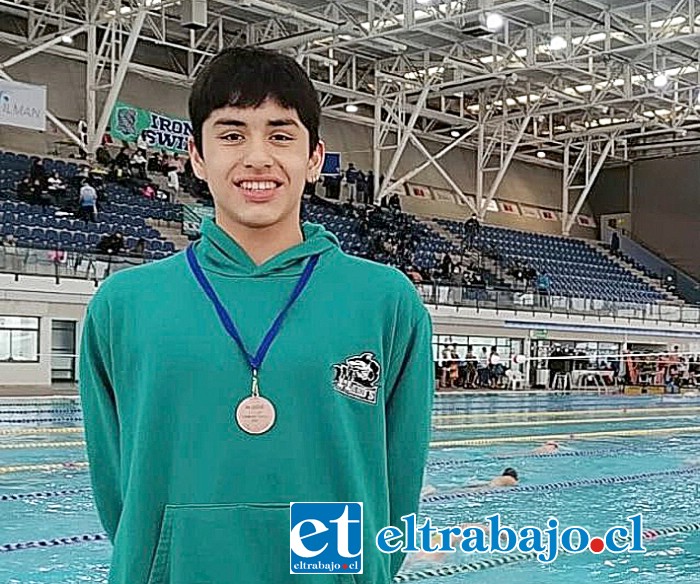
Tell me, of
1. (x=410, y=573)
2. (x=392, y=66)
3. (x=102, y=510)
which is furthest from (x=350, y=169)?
(x=102, y=510)

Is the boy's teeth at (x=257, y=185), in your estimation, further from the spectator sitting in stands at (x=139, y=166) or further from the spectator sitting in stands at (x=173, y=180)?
the spectator sitting in stands at (x=173, y=180)

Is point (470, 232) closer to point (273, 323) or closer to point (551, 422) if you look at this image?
point (551, 422)

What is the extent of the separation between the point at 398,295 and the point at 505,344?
25568 mm

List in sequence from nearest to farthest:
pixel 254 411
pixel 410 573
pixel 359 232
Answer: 1. pixel 254 411
2. pixel 410 573
3. pixel 359 232

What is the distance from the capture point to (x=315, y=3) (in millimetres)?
21750

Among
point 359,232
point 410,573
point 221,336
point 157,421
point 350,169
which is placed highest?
point 350,169

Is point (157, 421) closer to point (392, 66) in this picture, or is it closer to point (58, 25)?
point (58, 25)

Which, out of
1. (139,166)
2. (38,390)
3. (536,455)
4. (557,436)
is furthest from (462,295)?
(536,455)

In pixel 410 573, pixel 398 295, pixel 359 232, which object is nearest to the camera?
pixel 398 295

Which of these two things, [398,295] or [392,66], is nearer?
[398,295]

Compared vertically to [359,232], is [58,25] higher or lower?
higher

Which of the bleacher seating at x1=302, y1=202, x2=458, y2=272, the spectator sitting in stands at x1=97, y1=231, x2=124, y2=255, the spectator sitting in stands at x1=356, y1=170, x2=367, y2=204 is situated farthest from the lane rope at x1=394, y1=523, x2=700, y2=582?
the spectator sitting in stands at x1=356, y1=170, x2=367, y2=204

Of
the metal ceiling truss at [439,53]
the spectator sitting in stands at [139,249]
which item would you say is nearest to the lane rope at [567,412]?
the spectator sitting in stands at [139,249]

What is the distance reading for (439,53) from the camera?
25.0 metres
